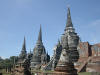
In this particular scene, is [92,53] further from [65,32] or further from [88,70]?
[65,32]

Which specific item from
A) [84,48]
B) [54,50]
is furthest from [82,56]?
[54,50]

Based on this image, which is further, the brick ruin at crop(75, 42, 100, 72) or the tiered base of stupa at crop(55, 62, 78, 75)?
the brick ruin at crop(75, 42, 100, 72)

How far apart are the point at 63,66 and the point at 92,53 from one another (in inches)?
1223

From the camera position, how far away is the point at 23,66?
676 inches

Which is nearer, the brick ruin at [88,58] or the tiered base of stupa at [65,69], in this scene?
the tiered base of stupa at [65,69]

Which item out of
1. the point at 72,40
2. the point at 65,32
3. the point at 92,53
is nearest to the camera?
the point at 92,53

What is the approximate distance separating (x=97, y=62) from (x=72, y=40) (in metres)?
16.5

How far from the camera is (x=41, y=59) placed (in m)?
62.6

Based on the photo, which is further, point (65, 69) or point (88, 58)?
point (88, 58)

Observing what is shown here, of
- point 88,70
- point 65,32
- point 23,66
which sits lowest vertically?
point 88,70

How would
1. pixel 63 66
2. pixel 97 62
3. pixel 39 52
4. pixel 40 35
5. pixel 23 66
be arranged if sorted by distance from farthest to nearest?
pixel 40 35 → pixel 39 52 → pixel 97 62 → pixel 23 66 → pixel 63 66

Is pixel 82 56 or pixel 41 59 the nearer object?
pixel 82 56

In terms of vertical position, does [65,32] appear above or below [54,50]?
above

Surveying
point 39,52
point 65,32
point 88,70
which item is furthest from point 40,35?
point 88,70
